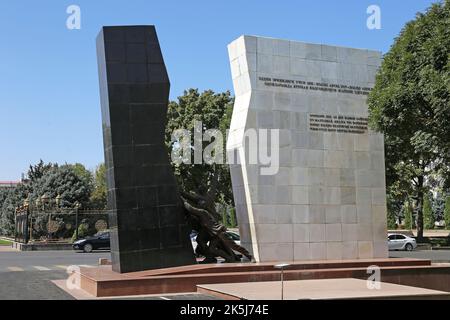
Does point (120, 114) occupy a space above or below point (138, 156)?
above

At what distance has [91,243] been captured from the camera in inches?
1307

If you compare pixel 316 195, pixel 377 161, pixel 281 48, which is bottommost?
pixel 316 195

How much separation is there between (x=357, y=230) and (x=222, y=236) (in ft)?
15.4

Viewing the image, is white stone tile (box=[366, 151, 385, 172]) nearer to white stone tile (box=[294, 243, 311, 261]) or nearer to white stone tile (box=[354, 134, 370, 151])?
white stone tile (box=[354, 134, 370, 151])

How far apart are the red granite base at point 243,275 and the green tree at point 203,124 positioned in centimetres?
1946

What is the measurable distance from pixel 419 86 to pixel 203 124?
923 inches

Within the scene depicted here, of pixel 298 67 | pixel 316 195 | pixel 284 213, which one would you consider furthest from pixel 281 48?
pixel 284 213

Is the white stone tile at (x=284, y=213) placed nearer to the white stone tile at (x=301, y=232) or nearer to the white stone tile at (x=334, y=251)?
the white stone tile at (x=301, y=232)

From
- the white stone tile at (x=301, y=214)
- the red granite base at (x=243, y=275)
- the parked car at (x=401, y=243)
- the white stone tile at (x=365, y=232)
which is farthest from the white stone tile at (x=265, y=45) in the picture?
the parked car at (x=401, y=243)

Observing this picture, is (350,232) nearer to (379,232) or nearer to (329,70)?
(379,232)

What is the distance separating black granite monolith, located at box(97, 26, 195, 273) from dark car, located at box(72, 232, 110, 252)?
19.7 m

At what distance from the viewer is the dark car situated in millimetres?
32938
